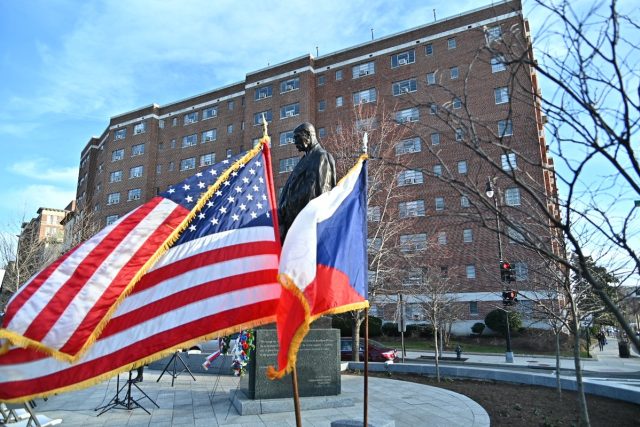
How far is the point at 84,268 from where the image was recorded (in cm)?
392

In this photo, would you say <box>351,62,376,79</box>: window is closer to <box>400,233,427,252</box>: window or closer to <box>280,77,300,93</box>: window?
<box>280,77,300,93</box>: window

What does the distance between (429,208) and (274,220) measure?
3421 cm

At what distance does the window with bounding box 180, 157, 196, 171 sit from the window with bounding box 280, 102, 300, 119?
14.2 meters

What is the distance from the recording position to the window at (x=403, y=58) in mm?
42750

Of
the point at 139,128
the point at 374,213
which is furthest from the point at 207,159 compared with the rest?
the point at 374,213

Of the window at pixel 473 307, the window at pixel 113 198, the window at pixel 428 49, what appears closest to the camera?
the window at pixel 473 307

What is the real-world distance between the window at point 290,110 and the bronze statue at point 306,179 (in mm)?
40183

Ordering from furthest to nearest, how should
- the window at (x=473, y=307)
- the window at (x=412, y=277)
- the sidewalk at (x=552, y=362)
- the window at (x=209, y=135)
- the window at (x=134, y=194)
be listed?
the window at (x=134, y=194)
the window at (x=209, y=135)
the window at (x=473, y=307)
the window at (x=412, y=277)
the sidewalk at (x=552, y=362)

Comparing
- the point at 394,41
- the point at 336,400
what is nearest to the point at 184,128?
the point at 394,41

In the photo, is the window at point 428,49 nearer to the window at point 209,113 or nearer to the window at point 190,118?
the window at point 209,113

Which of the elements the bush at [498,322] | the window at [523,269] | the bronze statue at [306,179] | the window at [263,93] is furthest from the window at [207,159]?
the bronze statue at [306,179]

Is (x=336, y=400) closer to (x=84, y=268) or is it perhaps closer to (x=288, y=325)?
(x=288, y=325)

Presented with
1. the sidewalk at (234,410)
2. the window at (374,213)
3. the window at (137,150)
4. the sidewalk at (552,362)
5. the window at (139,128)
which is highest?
the window at (139,128)

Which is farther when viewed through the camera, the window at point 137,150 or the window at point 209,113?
the window at point 137,150
